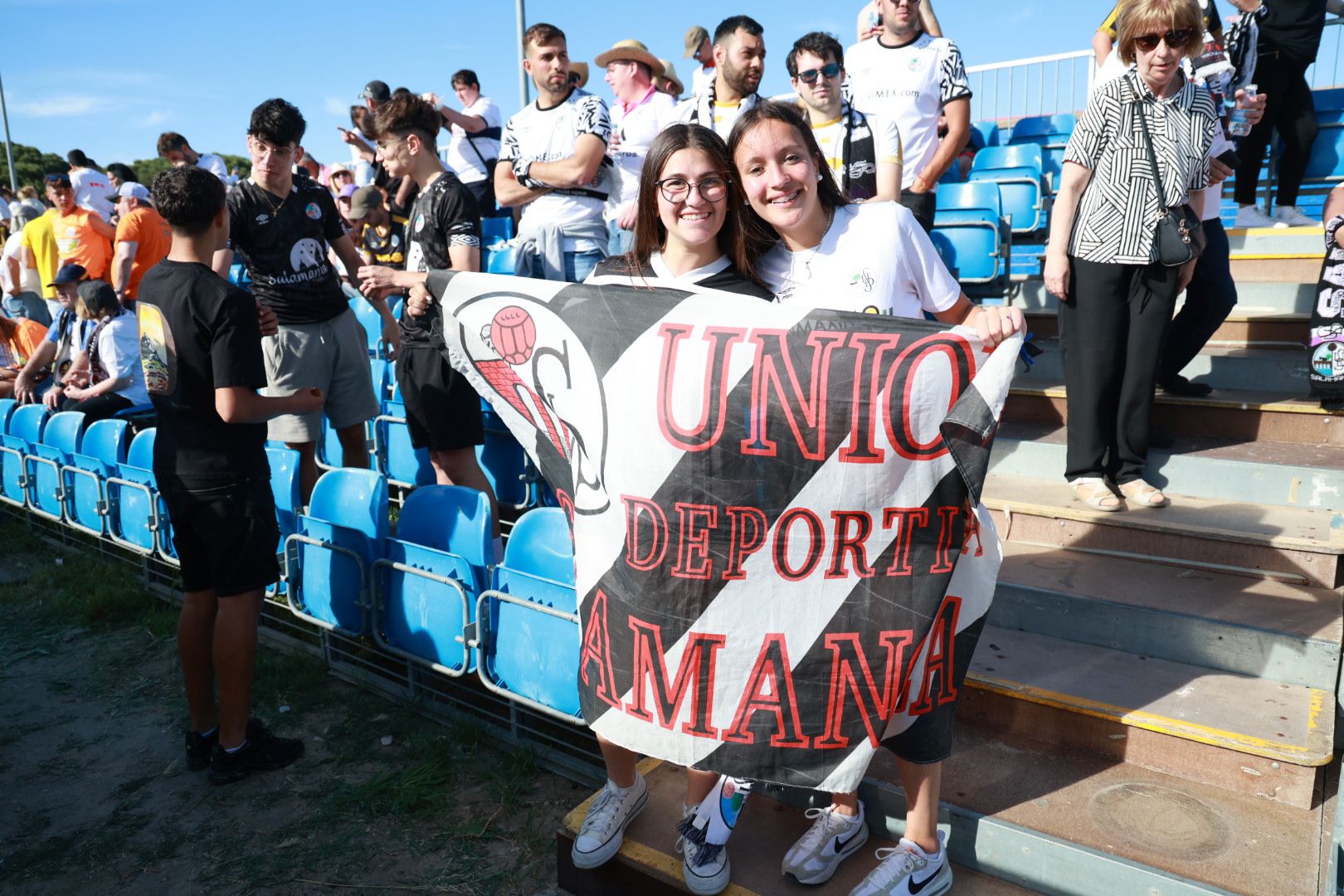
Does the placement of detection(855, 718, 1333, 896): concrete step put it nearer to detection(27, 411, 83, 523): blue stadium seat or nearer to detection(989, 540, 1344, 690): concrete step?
detection(989, 540, 1344, 690): concrete step

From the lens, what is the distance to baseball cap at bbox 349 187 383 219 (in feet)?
26.6

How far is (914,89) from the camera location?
458 cm

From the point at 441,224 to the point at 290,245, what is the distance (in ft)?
2.88

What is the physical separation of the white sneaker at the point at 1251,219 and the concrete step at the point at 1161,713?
14.0ft

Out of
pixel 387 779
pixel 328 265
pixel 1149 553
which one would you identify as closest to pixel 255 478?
pixel 387 779

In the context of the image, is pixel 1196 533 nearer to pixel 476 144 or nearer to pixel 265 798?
pixel 265 798

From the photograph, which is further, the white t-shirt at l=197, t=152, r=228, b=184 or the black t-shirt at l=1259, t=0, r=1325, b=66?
the white t-shirt at l=197, t=152, r=228, b=184

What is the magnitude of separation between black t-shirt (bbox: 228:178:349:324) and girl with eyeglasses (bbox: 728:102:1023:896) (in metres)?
2.81

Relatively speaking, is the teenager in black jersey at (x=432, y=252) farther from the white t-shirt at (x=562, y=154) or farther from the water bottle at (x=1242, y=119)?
the water bottle at (x=1242, y=119)

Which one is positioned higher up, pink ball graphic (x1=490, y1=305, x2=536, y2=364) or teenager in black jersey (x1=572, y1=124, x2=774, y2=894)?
teenager in black jersey (x1=572, y1=124, x2=774, y2=894)

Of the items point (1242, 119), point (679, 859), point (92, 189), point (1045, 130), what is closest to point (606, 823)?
point (679, 859)

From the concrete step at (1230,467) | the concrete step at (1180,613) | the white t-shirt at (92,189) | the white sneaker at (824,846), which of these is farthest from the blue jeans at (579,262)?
the white t-shirt at (92,189)

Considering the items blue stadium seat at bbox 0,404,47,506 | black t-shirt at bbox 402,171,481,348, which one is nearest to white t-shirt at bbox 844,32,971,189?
black t-shirt at bbox 402,171,481,348

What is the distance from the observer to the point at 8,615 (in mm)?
4770
